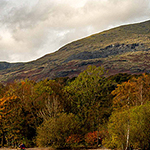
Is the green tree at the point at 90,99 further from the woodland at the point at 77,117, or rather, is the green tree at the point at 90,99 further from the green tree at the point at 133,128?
the green tree at the point at 133,128

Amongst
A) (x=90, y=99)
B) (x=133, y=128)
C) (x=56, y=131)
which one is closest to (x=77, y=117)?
(x=90, y=99)

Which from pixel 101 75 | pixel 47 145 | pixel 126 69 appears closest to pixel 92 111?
pixel 101 75

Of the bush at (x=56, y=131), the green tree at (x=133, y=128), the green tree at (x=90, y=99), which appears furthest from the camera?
the green tree at (x=90, y=99)

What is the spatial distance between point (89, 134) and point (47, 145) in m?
7.16

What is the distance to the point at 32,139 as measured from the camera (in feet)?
115

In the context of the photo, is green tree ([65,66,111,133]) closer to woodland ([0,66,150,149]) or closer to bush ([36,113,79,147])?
woodland ([0,66,150,149])

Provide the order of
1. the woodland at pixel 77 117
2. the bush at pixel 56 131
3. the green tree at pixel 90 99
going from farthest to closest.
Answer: the green tree at pixel 90 99, the bush at pixel 56 131, the woodland at pixel 77 117

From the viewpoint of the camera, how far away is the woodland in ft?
91.2

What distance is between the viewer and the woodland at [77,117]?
27812mm

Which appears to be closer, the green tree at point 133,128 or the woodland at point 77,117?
the green tree at point 133,128

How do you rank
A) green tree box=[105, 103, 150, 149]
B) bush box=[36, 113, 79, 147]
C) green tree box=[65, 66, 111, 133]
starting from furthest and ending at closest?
green tree box=[65, 66, 111, 133] < bush box=[36, 113, 79, 147] < green tree box=[105, 103, 150, 149]

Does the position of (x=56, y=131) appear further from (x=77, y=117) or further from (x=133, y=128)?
(x=133, y=128)

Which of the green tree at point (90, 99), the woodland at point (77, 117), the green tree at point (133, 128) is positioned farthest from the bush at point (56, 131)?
the green tree at point (133, 128)

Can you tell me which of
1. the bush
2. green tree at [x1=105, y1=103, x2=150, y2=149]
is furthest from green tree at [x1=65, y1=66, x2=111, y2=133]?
green tree at [x1=105, y1=103, x2=150, y2=149]
